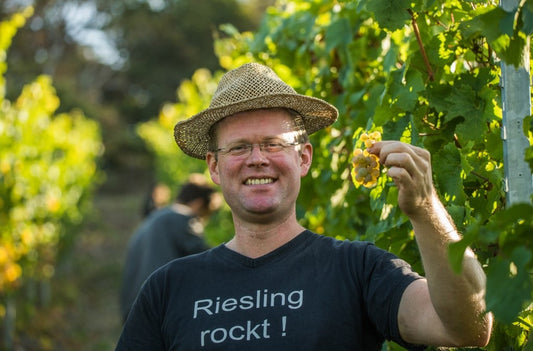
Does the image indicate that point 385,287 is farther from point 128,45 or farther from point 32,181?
point 128,45

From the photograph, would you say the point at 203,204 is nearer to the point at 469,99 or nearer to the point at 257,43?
the point at 257,43

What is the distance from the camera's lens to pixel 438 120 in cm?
218

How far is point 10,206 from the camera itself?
839 cm

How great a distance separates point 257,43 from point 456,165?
1932 millimetres

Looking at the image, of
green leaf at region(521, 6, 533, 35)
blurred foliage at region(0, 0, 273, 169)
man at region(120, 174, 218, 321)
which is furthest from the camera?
blurred foliage at region(0, 0, 273, 169)

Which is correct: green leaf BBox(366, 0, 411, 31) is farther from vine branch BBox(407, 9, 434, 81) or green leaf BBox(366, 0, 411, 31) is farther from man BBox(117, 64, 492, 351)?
man BBox(117, 64, 492, 351)

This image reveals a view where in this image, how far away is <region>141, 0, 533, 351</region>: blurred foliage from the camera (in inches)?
48.4

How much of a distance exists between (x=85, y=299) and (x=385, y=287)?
38.7ft

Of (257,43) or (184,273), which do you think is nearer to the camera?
(184,273)

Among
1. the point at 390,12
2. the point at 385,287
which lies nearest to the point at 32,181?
the point at 390,12

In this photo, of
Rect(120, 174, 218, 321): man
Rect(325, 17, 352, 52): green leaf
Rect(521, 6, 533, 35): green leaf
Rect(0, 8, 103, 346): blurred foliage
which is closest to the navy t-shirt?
Rect(521, 6, 533, 35): green leaf

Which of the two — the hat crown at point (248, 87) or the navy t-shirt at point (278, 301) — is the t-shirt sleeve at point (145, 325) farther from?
the hat crown at point (248, 87)

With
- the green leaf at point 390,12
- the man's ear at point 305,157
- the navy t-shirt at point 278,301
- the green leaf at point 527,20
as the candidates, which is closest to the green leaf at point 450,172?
the navy t-shirt at point 278,301

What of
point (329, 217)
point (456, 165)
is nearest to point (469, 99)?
point (456, 165)
